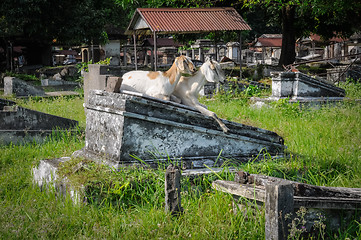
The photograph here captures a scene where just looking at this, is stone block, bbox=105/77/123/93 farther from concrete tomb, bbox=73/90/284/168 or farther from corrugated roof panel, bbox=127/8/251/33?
corrugated roof panel, bbox=127/8/251/33

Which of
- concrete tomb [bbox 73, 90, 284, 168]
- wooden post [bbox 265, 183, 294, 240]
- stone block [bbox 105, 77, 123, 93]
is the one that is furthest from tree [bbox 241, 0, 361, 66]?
wooden post [bbox 265, 183, 294, 240]

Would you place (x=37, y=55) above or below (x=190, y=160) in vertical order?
above

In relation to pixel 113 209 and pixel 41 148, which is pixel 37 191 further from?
pixel 41 148

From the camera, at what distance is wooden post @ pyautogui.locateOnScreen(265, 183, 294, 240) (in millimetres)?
2826

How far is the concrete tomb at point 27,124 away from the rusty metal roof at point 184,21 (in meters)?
8.79

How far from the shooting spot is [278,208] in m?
2.83

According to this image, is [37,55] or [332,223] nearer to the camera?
[332,223]

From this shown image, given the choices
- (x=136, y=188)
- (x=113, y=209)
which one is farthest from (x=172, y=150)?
(x=113, y=209)

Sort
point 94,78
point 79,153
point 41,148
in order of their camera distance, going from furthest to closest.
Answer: point 41,148 → point 94,78 → point 79,153

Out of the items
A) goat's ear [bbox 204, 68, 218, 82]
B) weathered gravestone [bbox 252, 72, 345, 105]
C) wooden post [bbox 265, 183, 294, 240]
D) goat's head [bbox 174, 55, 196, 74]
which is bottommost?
wooden post [bbox 265, 183, 294, 240]

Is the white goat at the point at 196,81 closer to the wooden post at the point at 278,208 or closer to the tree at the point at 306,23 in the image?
the wooden post at the point at 278,208

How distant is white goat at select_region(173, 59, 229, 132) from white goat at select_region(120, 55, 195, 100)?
14cm

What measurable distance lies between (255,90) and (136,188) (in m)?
9.72

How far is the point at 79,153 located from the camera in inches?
191
